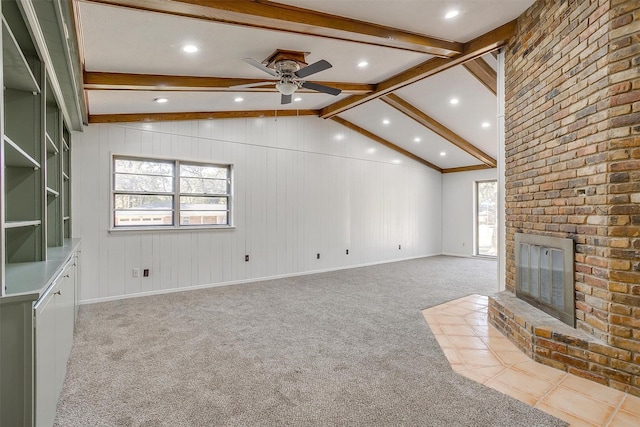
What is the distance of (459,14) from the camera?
10.5 feet

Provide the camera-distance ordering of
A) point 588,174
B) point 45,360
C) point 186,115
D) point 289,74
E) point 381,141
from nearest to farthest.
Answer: point 45,360
point 588,174
point 289,74
point 186,115
point 381,141

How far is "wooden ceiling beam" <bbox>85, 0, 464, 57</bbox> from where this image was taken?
93.7 inches

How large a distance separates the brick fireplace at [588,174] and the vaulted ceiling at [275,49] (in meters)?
0.86

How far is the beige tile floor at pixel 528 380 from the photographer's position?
199cm

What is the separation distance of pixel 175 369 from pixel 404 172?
7241 mm

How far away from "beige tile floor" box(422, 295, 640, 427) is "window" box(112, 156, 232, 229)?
3871 millimetres

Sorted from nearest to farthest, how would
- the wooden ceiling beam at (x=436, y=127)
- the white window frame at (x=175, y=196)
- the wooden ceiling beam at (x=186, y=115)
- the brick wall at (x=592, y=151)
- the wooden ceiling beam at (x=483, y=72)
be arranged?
the brick wall at (x=592, y=151) → the wooden ceiling beam at (x=483, y=72) → the wooden ceiling beam at (x=186, y=115) → the white window frame at (x=175, y=196) → the wooden ceiling beam at (x=436, y=127)

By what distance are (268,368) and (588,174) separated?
2811 mm

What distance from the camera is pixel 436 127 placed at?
259 inches

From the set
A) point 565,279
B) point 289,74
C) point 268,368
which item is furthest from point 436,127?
point 268,368

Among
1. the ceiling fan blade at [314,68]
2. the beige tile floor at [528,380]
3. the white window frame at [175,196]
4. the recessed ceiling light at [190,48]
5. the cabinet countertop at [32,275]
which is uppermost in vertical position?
the recessed ceiling light at [190,48]

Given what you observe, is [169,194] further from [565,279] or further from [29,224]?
[565,279]

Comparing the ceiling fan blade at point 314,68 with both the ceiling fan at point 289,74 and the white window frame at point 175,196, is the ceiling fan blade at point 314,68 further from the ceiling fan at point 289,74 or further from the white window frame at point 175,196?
the white window frame at point 175,196

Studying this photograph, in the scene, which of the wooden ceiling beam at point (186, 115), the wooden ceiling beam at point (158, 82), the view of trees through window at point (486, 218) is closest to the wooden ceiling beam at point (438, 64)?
the wooden ceiling beam at point (186, 115)
